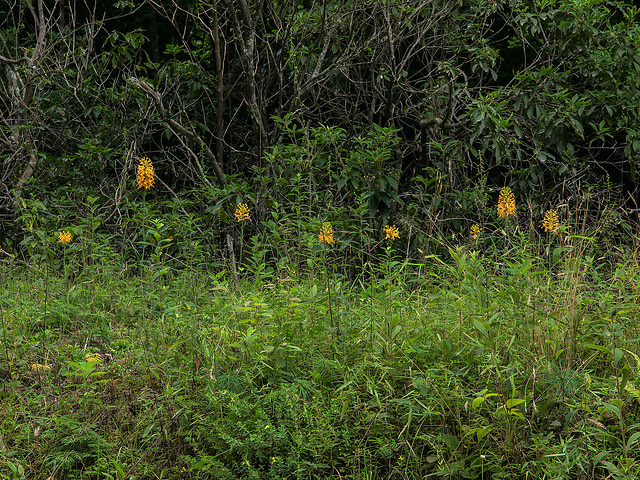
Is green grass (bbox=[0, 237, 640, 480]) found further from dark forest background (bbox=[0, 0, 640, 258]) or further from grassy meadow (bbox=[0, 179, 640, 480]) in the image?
dark forest background (bbox=[0, 0, 640, 258])

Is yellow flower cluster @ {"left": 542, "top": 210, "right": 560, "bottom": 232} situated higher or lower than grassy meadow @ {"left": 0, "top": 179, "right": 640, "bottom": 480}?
higher

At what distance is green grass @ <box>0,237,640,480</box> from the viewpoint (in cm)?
246

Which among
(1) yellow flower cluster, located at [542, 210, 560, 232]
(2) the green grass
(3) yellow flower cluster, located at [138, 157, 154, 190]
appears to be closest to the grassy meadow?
(2) the green grass

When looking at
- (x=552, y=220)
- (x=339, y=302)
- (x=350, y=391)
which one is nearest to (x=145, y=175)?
(x=339, y=302)

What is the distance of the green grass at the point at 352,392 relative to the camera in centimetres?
246

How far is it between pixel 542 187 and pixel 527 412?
12.1 feet

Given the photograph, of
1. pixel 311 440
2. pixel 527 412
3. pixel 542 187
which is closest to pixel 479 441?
pixel 527 412

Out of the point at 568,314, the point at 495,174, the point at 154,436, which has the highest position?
the point at 568,314

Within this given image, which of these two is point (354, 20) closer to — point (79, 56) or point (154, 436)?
point (79, 56)

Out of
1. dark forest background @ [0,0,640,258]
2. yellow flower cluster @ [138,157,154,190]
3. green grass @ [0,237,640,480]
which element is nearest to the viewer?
green grass @ [0,237,640,480]

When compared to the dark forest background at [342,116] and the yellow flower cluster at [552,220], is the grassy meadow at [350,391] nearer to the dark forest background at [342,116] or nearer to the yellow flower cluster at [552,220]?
the yellow flower cluster at [552,220]

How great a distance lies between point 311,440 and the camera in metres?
2.46

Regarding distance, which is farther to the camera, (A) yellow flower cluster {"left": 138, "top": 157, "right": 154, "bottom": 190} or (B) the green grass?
(A) yellow flower cluster {"left": 138, "top": 157, "right": 154, "bottom": 190}

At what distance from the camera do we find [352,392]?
8.61 feet
